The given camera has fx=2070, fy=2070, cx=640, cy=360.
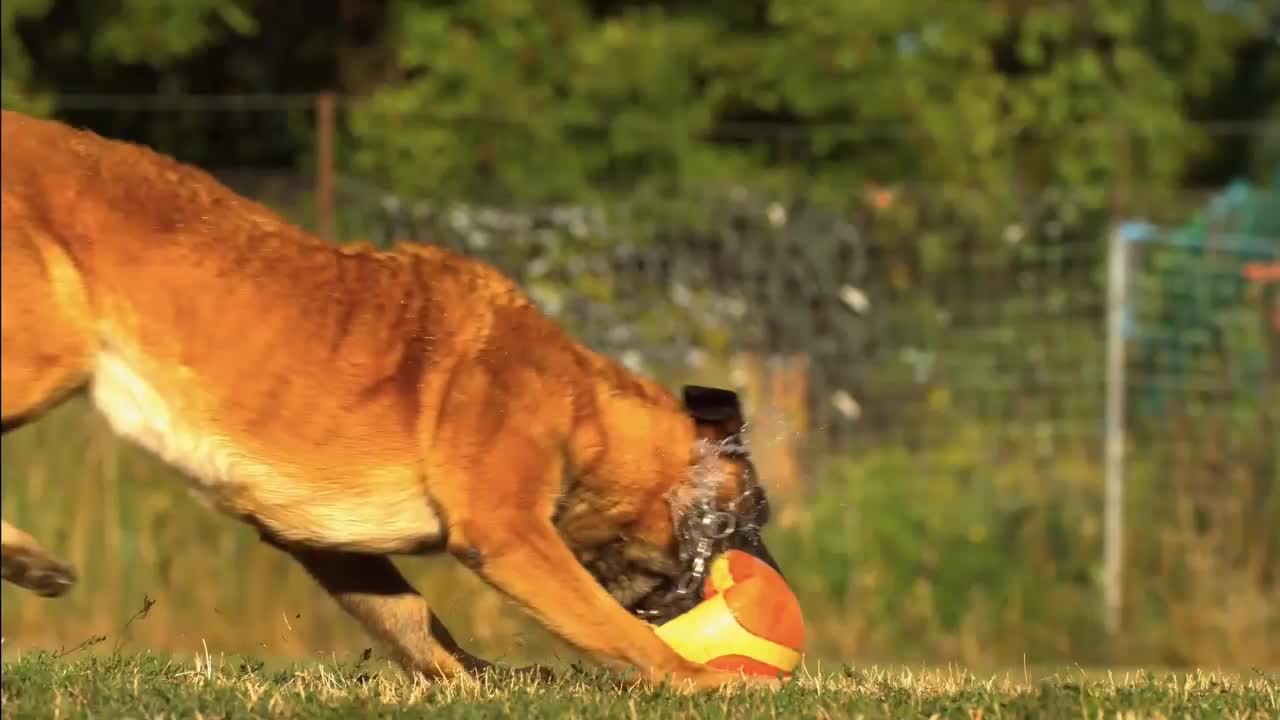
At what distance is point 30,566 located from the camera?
17.2 feet

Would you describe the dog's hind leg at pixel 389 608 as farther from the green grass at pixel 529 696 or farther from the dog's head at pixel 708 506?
the dog's head at pixel 708 506

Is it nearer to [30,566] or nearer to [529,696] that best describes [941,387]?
[529,696]

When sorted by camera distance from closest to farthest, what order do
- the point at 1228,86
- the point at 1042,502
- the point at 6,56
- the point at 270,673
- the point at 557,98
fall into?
the point at 270,673, the point at 6,56, the point at 1042,502, the point at 557,98, the point at 1228,86

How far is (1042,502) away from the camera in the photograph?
38.7ft

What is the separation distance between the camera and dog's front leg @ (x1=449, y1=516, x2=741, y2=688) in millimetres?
5480

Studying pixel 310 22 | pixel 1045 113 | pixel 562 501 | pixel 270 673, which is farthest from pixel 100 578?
pixel 1045 113

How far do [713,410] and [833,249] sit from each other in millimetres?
6211

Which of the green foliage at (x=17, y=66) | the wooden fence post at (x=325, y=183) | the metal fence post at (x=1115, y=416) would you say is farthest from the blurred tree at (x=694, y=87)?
the wooden fence post at (x=325, y=183)

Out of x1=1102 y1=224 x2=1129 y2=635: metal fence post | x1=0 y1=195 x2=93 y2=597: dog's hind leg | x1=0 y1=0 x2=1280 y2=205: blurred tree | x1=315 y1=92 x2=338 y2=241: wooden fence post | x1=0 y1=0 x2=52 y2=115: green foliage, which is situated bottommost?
x1=0 y1=195 x2=93 y2=597: dog's hind leg

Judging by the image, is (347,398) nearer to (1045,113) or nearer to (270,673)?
(270,673)

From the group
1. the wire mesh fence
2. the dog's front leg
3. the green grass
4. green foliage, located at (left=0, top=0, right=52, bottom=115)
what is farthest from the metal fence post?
the dog's front leg

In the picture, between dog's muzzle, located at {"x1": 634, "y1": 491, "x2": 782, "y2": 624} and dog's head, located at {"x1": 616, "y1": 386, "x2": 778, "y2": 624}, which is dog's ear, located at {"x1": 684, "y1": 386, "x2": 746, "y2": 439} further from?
dog's muzzle, located at {"x1": 634, "y1": 491, "x2": 782, "y2": 624}

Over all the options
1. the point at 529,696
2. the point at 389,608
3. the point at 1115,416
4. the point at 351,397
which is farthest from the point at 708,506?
the point at 1115,416

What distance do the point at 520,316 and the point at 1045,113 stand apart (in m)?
10.3
